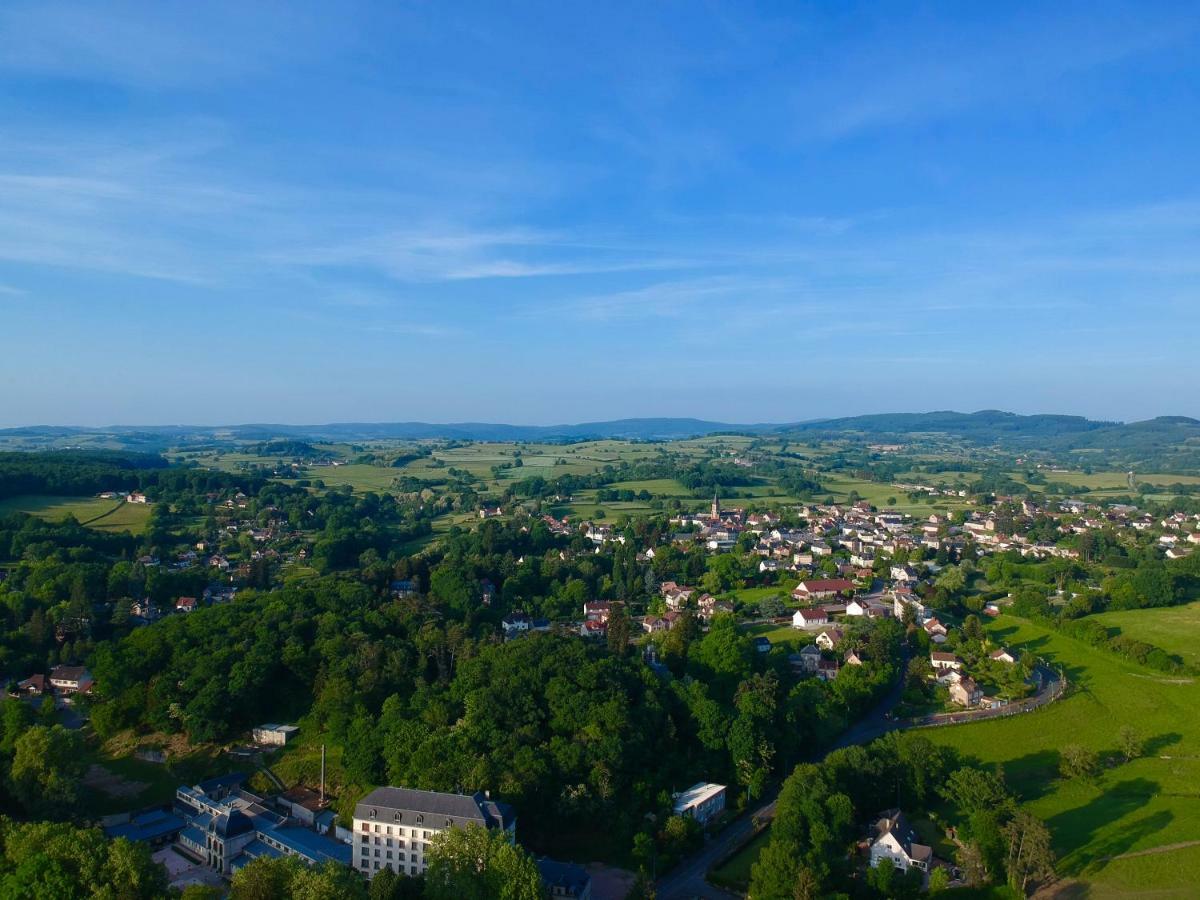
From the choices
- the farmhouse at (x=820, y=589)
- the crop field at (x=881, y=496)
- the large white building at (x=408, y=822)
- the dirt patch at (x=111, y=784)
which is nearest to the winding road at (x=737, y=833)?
the large white building at (x=408, y=822)

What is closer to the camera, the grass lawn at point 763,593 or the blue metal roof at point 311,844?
the blue metal roof at point 311,844

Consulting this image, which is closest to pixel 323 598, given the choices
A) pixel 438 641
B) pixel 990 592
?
pixel 438 641

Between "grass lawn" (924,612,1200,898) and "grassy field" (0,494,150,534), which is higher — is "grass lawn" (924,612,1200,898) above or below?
below

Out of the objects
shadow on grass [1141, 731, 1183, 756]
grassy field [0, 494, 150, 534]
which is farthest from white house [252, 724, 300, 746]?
grassy field [0, 494, 150, 534]

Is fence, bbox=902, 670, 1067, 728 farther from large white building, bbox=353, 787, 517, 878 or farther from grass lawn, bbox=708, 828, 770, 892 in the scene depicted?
large white building, bbox=353, 787, 517, 878

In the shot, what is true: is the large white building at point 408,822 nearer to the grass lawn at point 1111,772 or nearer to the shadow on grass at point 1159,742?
the grass lawn at point 1111,772

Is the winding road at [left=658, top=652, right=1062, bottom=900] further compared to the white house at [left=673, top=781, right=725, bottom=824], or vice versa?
the white house at [left=673, top=781, right=725, bottom=824]

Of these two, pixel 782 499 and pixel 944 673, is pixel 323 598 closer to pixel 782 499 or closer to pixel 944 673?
pixel 944 673
